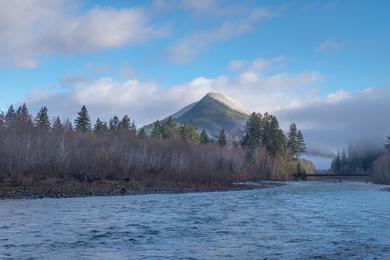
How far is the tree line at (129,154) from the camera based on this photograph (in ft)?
291

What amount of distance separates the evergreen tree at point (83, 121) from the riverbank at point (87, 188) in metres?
55.2

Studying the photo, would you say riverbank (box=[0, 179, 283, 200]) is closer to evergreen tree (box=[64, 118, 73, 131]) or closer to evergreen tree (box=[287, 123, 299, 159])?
evergreen tree (box=[64, 118, 73, 131])

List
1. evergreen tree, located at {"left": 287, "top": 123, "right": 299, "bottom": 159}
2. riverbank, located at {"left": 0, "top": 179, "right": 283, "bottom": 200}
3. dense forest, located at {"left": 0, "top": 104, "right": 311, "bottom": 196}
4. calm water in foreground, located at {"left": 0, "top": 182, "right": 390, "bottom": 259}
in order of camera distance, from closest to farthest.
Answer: calm water in foreground, located at {"left": 0, "top": 182, "right": 390, "bottom": 259} < riverbank, located at {"left": 0, "top": 179, "right": 283, "bottom": 200} < dense forest, located at {"left": 0, "top": 104, "right": 311, "bottom": 196} < evergreen tree, located at {"left": 287, "top": 123, "right": 299, "bottom": 159}

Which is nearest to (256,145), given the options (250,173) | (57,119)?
(250,173)

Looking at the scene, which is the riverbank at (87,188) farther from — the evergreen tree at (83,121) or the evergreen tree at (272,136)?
the evergreen tree at (272,136)

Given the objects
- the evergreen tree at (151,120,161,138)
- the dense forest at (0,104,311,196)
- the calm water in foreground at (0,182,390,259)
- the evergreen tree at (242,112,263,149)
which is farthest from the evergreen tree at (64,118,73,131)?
the calm water in foreground at (0,182,390,259)

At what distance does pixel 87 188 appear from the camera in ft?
258

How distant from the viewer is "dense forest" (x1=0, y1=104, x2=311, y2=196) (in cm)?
8744

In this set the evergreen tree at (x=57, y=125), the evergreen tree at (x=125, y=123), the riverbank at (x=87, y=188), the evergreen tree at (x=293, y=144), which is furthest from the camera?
the evergreen tree at (x=293, y=144)

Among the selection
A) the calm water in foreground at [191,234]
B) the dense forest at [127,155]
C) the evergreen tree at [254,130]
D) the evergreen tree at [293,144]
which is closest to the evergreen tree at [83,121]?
the dense forest at [127,155]

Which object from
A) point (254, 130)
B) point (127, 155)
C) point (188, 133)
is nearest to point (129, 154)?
point (127, 155)

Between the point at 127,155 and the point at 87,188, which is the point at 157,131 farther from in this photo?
the point at 87,188

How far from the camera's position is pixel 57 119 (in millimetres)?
149750

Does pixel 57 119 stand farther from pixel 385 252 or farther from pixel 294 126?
pixel 385 252
